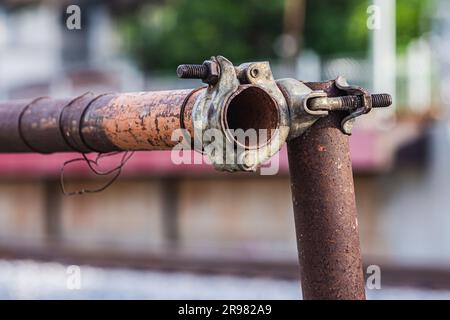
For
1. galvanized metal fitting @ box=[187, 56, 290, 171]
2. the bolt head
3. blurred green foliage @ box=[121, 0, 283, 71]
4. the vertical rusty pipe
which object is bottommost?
the vertical rusty pipe

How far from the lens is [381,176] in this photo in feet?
45.8

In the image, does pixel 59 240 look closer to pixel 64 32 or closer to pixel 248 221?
pixel 248 221

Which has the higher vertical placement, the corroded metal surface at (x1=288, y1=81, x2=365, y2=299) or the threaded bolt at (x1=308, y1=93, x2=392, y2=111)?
the threaded bolt at (x1=308, y1=93, x2=392, y2=111)

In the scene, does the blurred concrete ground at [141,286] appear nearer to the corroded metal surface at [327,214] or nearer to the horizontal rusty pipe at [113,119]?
the horizontal rusty pipe at [113,119]

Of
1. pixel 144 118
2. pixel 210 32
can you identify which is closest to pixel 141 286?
pixel 144 118

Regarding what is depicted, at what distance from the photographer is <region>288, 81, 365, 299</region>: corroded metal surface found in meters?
2.11

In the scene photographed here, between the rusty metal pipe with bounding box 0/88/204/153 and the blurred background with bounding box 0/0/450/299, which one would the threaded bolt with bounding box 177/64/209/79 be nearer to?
the rusty metal pipe with bounding box 0/88/204/153

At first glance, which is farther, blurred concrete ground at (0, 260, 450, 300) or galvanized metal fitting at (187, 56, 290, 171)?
blurred concrete ground at (0, 260, 450, 300)

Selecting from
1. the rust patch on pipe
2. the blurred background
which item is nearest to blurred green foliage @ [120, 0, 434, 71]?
the blurred background

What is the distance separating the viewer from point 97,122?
2281 mm

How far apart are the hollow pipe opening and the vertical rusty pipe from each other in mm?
115

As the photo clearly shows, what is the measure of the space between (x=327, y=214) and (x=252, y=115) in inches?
12.3

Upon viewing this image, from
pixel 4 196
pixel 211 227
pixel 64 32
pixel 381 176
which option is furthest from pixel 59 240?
pixel 64 32

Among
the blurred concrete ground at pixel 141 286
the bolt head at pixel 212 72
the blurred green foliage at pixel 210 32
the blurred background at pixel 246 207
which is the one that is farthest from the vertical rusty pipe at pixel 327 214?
the blurred green foliage at pixel 210 32
